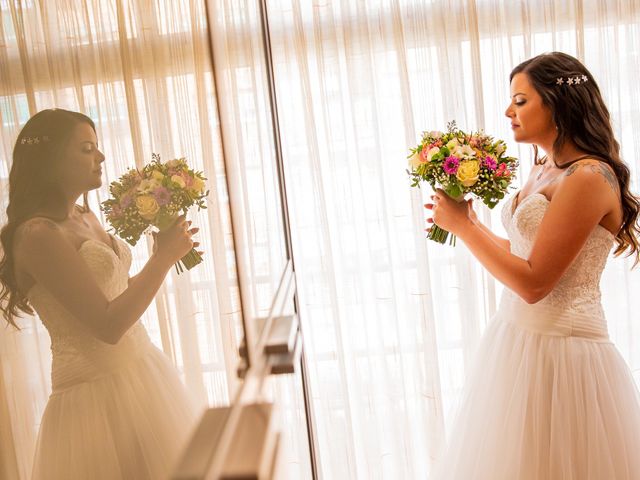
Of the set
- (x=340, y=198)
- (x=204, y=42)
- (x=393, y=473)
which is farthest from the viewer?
(x=393, y=473)

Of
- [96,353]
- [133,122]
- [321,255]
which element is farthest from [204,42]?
[321,255]

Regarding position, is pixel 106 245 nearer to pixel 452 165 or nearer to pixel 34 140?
pixel 34 140

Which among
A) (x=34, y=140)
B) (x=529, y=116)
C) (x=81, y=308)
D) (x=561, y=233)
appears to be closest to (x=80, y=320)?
(x=81, y=308)

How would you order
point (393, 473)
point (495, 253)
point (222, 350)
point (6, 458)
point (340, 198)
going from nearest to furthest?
point (6, 458), point (222, 350), point (495, 253), point (340, 198), point (393, 473)

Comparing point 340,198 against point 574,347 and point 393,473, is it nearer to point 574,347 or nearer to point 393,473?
point 574,347

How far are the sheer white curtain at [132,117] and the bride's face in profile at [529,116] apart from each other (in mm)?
1647

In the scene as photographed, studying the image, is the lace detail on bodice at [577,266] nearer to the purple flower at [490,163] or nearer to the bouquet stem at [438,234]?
the purple flower at [490,163]

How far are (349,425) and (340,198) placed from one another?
1.01 m

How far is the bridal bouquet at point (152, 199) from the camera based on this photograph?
433 millimetres

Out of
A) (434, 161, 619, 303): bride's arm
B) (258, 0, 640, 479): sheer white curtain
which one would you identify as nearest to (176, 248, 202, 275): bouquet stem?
(434, 161, 619, 303): bride's arm

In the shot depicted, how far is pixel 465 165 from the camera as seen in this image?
212cm

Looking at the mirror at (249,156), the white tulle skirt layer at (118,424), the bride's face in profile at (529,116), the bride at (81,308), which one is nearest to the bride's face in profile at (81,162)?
the bride at (81,308)

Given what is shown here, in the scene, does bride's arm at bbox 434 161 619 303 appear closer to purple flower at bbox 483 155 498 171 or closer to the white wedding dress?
the white wedding dress

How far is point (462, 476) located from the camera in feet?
7.47
